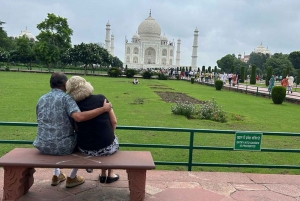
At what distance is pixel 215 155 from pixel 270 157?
1.06 metres

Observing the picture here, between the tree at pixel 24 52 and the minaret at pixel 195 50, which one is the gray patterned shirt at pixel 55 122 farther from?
the minaret at pixel 195 50

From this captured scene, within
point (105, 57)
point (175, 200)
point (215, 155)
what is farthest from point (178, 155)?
point (105, 57)

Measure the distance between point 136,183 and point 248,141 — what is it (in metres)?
1.79

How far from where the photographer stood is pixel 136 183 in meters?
3.06

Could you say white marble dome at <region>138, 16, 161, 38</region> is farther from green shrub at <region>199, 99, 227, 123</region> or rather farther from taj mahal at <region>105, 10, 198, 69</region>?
green shrub at <region>199, 99, 227, 123</region>

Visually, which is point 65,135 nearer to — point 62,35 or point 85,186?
point 85,186

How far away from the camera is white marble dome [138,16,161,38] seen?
76.6 metres

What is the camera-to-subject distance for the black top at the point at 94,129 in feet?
9.90

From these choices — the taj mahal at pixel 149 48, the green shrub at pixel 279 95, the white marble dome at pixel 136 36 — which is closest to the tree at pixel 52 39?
the green shrub at pixel 279 95

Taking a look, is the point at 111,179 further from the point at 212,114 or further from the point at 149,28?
the point at 149,28

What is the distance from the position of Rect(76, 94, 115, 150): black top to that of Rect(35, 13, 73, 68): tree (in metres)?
38.0

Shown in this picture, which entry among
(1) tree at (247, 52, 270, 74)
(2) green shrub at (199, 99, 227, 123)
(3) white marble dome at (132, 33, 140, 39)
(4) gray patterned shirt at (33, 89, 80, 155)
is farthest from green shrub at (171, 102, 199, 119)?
(3) white marble dome at (132, 33, 140, 39)

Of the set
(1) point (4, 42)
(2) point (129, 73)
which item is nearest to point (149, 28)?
(1) point (4, 42)

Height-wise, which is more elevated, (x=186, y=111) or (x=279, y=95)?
(x=279, y=95)
